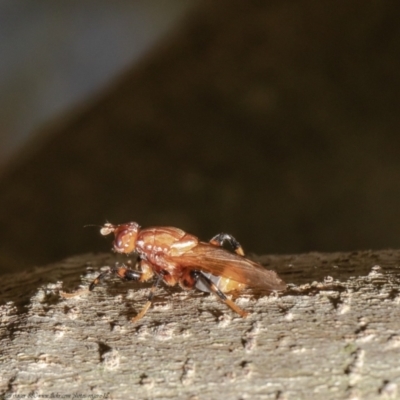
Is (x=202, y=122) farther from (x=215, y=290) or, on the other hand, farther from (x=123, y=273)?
(x=215, y=290)

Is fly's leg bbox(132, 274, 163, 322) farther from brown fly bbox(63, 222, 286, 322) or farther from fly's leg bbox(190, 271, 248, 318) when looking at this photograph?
fly's leg bbox(190, 271, 248, 318)

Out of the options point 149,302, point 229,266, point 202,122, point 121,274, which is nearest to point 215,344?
point 149,302

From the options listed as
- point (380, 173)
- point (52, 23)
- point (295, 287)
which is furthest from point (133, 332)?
point (52, 23)

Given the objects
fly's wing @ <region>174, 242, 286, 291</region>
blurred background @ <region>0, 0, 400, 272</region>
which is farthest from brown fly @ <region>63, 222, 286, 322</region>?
blurred background @ <region>0, 0, 400, 272</region>

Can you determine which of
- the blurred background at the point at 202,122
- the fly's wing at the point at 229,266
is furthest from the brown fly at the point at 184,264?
the blurred background at the point at 202,122

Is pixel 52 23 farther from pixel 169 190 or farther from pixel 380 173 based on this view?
pixel 380 173

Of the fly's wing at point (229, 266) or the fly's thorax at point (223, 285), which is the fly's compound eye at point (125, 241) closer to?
the fly's wing at point (229, 266)
